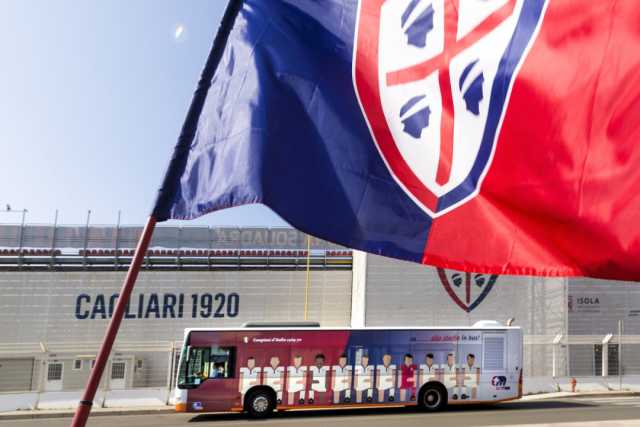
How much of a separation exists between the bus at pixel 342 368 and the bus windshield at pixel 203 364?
0.03m

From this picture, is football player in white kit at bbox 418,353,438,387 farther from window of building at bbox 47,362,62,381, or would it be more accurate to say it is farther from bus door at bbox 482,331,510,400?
window of building at bbox 47,362,62,381

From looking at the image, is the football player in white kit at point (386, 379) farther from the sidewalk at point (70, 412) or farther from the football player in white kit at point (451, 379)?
the sidewalk at point (70, 412)

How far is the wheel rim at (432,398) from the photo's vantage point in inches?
730

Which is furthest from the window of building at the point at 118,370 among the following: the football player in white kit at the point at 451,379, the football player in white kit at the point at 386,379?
the football player in white kit at the point at 451,379

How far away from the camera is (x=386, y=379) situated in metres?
18.3

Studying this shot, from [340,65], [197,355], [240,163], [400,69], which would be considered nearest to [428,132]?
[400,69]

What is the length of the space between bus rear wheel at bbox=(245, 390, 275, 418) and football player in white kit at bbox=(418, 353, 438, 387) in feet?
16.0

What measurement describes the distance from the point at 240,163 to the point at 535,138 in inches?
68.0

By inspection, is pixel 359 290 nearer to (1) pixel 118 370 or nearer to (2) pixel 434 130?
(1) pixel 118 370

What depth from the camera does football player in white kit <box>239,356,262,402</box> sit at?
17.5 metres

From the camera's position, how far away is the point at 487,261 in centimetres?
342

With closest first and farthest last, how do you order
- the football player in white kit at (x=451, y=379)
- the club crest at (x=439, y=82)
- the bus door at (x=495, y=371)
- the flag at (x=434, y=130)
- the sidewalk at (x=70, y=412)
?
1. the flag at (x=434, y=130)
2. the club crest at (x=439, y=82)
3. the sidewalk at (x=70, y=412)
4. the football player in white kit at (x=451, y=379)
5. the bus door at (x=495, y=371)

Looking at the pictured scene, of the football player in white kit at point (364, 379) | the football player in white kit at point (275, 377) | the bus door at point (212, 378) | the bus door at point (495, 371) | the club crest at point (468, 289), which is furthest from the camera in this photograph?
the club crest at point (468, 289)

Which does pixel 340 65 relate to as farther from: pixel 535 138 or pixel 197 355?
pixel 197 355
